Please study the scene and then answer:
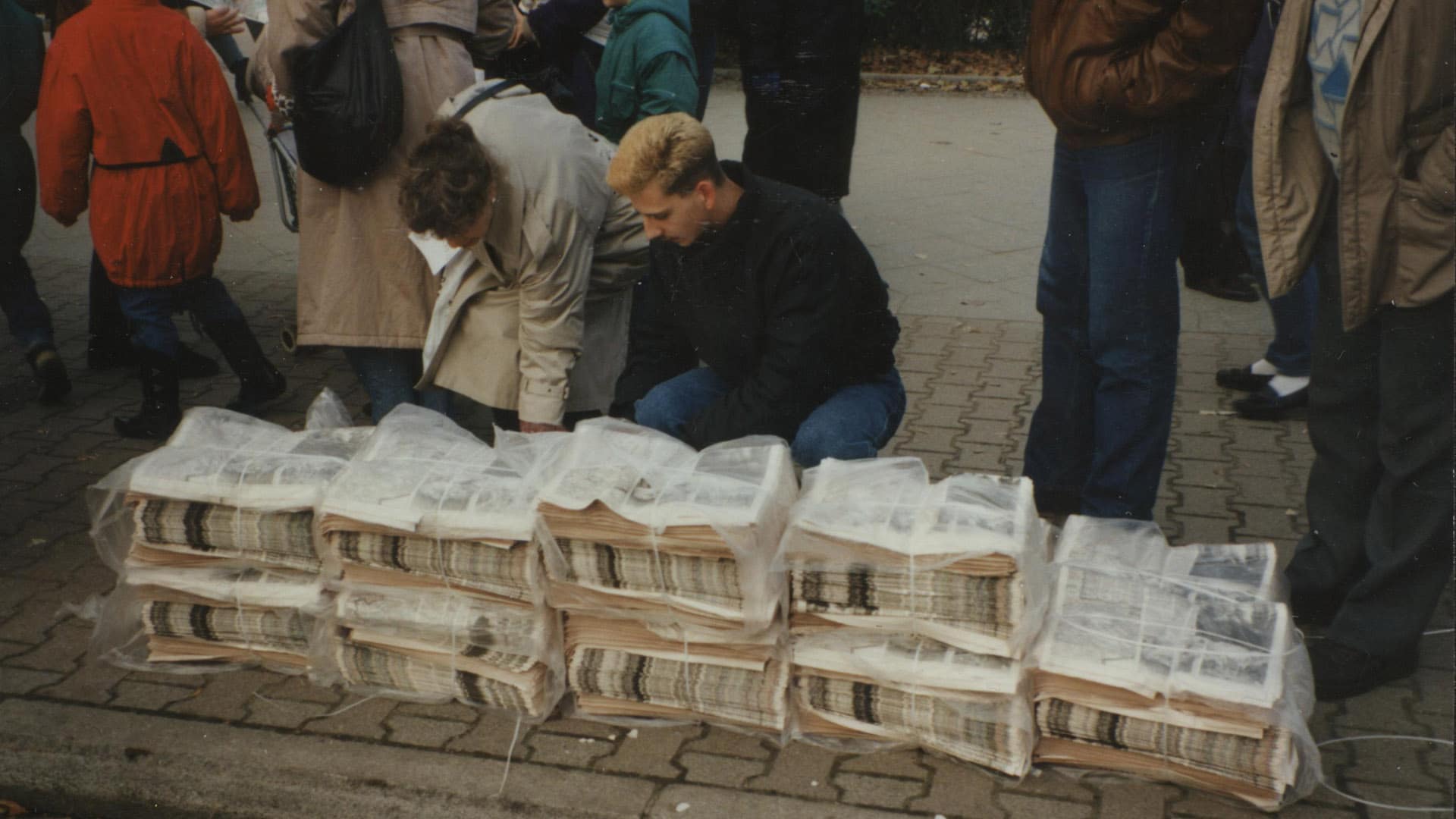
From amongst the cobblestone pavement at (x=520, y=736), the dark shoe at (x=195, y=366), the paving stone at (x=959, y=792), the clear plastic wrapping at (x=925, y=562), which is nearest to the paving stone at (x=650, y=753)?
the cobblestone pavement at (x=520, y=736)

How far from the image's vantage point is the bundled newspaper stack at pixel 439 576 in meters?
3.10

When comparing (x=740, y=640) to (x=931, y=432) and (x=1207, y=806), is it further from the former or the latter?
(x=931, y=432)

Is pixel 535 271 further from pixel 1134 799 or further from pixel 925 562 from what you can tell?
pixel 1134 799

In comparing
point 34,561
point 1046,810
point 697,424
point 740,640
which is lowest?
point 34,561

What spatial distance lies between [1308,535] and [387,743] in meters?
2.45

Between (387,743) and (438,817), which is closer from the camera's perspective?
(438,817)

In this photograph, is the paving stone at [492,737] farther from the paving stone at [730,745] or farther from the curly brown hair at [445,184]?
the curly brown hair at [445,184]

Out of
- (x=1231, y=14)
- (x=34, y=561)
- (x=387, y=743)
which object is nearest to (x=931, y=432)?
(x=1231, y=14)

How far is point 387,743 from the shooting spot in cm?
323

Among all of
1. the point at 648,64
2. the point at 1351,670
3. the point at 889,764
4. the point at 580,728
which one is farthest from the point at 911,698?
the point at 648,64

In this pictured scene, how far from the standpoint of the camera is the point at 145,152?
4.80m

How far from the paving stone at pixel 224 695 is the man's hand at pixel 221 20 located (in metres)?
3.06

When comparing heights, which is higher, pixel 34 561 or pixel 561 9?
pixel 561 9

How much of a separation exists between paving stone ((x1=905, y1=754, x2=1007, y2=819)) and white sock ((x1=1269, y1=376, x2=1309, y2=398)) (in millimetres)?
2765
